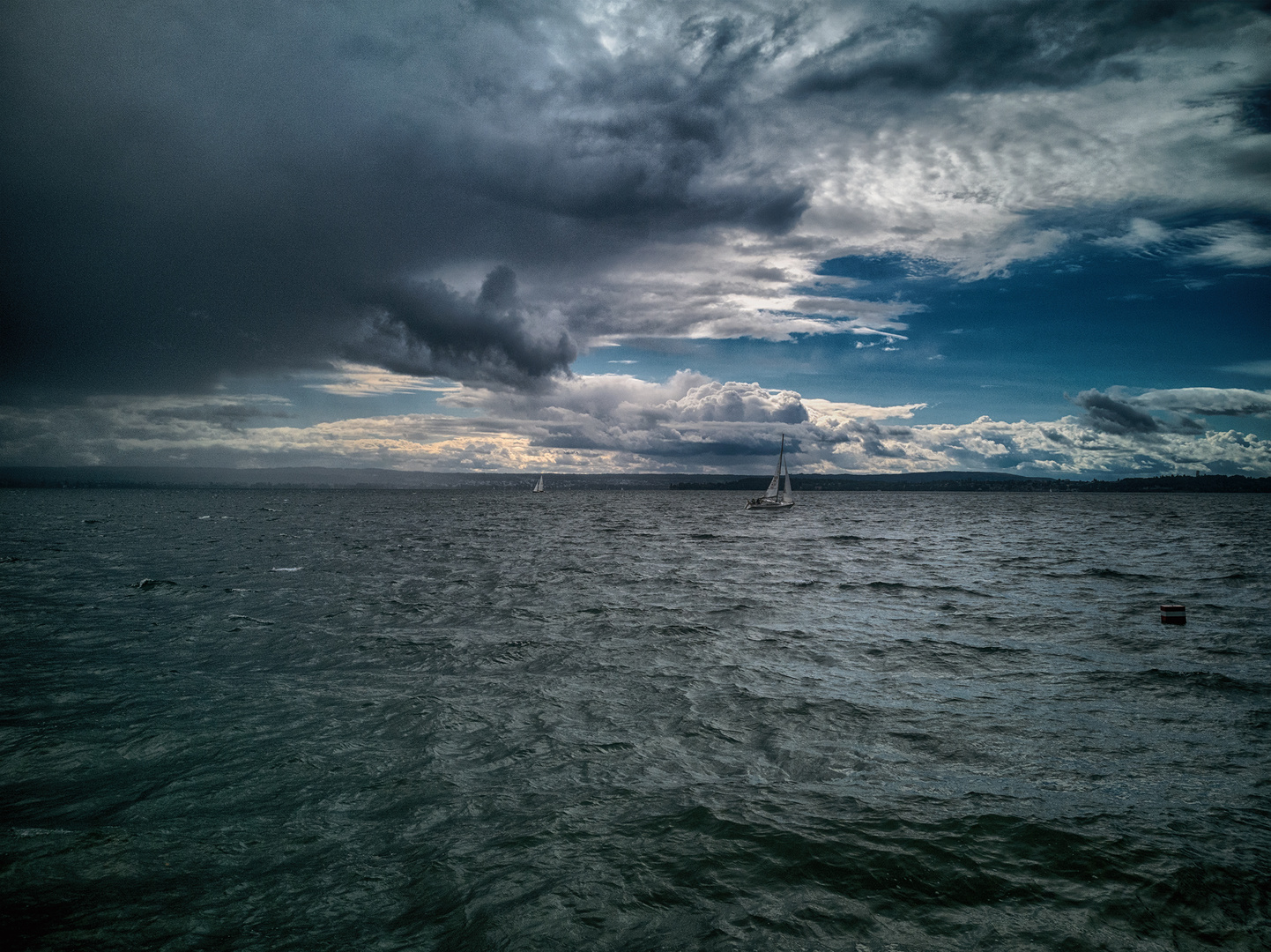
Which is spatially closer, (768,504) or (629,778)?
(629,778)

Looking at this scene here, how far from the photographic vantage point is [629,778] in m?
10.1

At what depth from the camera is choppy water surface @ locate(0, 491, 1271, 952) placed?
676 cm

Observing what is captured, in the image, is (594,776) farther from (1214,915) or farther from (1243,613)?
(1243,613)

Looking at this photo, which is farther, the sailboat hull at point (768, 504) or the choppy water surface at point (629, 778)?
the sailboat hull at point (768, 504)

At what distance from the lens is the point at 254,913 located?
6684mm

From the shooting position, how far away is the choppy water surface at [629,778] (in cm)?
676

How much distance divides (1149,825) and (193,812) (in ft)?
42.5

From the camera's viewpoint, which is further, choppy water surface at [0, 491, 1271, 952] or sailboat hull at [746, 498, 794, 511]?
sailboat hull at [746, 498, 794, 511]

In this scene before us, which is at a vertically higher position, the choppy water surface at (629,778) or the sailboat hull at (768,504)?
the choppy water surface at (629,778)

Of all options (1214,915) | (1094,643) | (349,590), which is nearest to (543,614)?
(349,590)

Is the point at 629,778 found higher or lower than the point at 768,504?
higher

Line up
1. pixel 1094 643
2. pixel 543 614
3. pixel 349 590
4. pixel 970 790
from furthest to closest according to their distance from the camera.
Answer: pixel 349 590, pixel 543 614, pixel 1094 643, pixel 970 790

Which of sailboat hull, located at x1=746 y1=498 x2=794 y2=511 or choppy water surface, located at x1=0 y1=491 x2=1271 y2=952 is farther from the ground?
choppy water surface, located at x1=0 y1=491 x2=1271 y2=952

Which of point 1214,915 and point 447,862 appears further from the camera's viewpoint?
point 447,862
